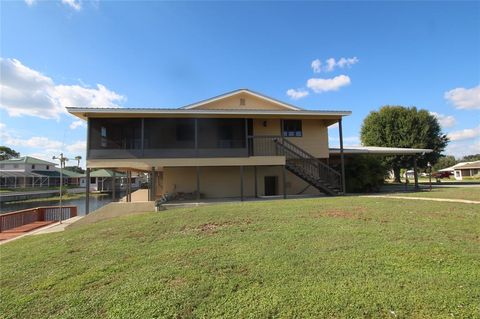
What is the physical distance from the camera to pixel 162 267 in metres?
4.84

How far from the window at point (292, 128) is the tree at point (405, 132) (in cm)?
1778

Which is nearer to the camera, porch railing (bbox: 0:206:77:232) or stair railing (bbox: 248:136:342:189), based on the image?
porch railing (bbox: 0:206:77:232)

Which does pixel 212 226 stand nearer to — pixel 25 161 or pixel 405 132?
pixel 405 132

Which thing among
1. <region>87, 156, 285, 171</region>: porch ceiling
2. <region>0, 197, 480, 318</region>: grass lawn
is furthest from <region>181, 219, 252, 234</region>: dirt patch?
<region>87, 156, 285, 171</region>: porch ceiling

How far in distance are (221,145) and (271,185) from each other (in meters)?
3.89

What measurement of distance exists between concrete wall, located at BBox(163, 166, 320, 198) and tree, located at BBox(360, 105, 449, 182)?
1975 cm

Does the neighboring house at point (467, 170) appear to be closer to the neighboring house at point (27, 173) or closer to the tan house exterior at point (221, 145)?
the tan house exterior at point (221, 145)

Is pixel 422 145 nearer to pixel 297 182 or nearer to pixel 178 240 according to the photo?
pixel 297 182

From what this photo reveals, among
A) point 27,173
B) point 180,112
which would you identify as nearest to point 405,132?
point 180,112

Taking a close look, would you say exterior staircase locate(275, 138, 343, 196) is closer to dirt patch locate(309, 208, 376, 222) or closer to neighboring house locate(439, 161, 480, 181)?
dirt patch locate(309, 208, 376, 222)

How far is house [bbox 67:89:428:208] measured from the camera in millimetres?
13341

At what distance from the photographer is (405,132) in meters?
30.9

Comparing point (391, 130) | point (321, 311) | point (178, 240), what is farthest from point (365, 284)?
point (391, 130)

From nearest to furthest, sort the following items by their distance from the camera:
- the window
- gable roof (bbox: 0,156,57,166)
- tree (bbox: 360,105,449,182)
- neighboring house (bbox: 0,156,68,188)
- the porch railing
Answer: the porch railing
the window
tree (bbox: 360,105,449,182)
neighboring house (bbox: 0,156,68,188)
gable roof (bbox: 0,156,57,166)
